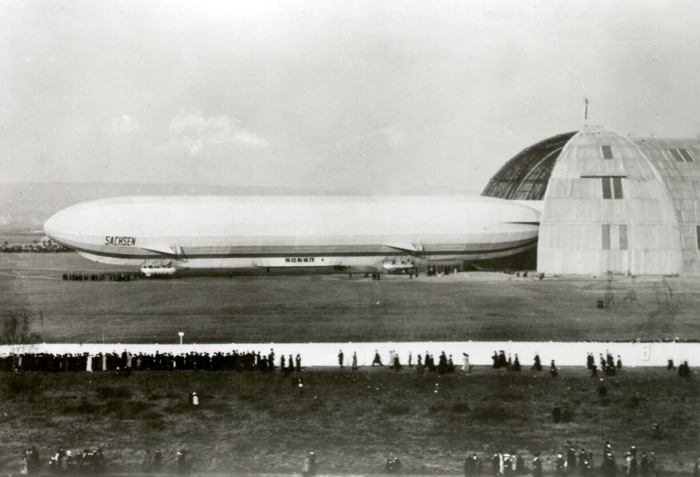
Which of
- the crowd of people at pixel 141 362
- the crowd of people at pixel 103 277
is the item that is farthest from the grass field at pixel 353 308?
the crowd of people at pixel 141 362

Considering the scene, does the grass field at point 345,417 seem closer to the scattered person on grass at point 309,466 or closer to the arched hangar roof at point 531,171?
the scattered person on grass at point 309,466

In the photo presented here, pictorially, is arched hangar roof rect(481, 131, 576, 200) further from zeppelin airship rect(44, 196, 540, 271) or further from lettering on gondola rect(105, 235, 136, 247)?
lettering on gondola rect(105, 235, 136, 247)

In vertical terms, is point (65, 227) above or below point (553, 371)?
above

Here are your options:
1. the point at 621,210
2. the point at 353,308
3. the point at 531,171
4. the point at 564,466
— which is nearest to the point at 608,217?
the point at 621,210

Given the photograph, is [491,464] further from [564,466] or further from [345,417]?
[345,417]

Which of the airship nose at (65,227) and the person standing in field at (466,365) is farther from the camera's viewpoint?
the airship nose at (65,227)

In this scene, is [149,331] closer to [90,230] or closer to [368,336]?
[368,336]
